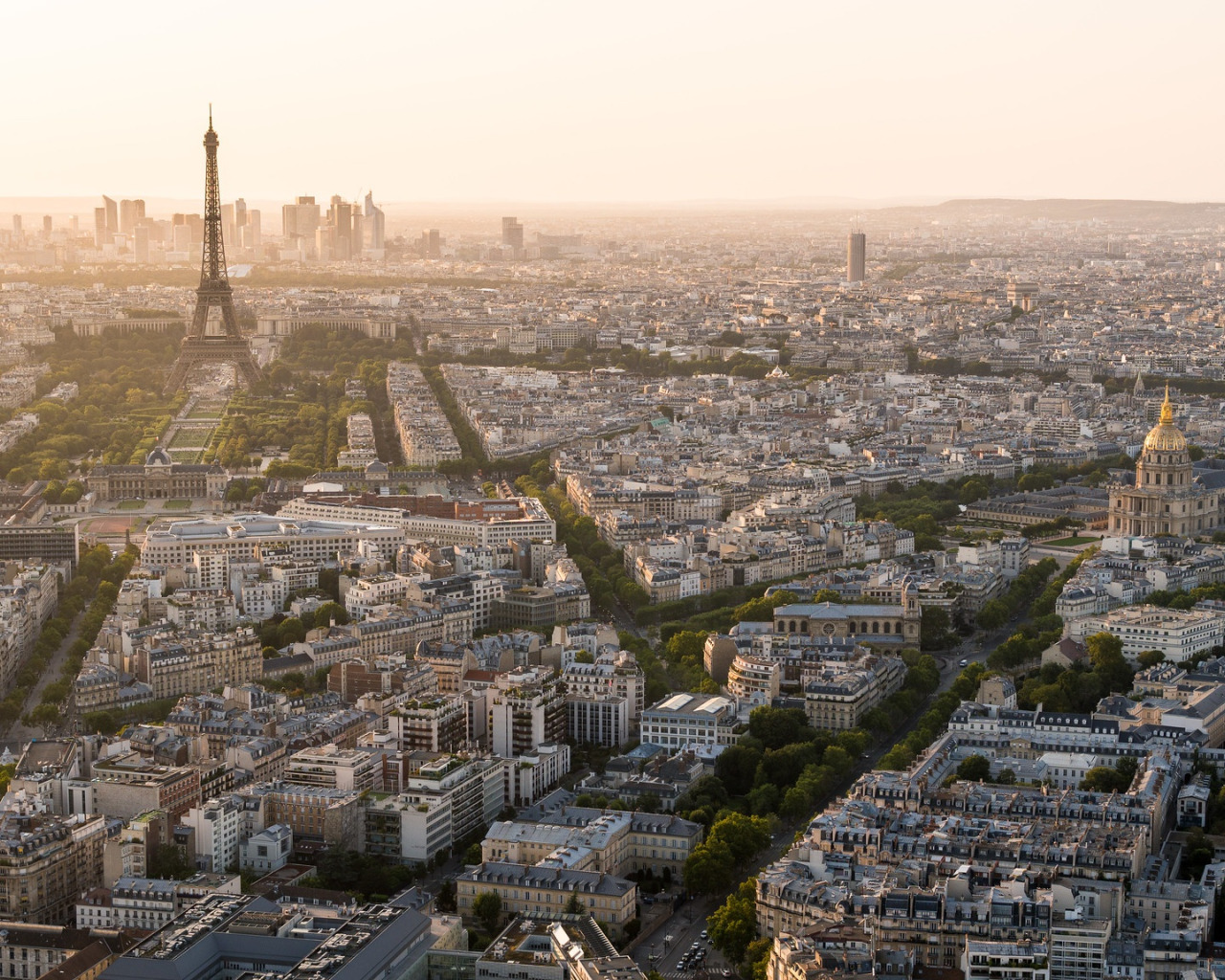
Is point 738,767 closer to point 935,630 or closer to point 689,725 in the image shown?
point 689,725

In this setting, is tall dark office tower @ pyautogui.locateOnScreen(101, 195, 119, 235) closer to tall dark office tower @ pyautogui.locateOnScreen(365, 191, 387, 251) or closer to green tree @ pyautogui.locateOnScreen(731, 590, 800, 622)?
tall dark office tower @ pyautogui.locateOnScreen(365, 191, 387, 251)

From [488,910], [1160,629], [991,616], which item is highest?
[1160,629]

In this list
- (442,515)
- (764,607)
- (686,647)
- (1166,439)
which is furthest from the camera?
(1166,439)

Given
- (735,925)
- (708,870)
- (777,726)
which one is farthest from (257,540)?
(735,925)

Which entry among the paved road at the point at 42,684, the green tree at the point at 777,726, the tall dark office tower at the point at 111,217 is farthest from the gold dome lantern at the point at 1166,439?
the tall dark office tower at the point at 111,217

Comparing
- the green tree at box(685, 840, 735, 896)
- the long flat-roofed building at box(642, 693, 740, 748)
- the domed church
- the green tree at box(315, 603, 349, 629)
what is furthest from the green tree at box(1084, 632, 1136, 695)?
the domed church

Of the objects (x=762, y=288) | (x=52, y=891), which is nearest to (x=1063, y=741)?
(x=52, y=891)

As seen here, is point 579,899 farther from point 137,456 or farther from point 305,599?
point 137,456
